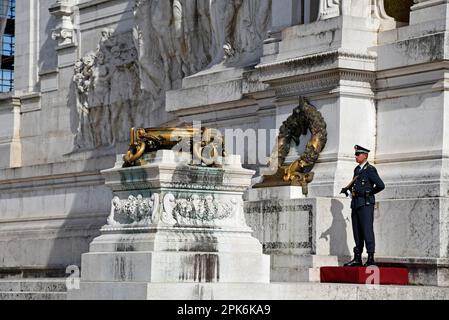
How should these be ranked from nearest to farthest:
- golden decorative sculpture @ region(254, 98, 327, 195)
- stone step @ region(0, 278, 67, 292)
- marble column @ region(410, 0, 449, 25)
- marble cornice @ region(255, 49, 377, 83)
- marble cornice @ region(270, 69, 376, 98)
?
1. stone step @ region(0, 278, 67, 292)
2. marble column @ region(410, 0, 449, 25)
3. marble cornice @ region(255, 49, 377, 83)
4. marble cornice @ region(270, 69, 376, 98)
5. golden decorative sculpture @ region(254, 98, 327, 195)

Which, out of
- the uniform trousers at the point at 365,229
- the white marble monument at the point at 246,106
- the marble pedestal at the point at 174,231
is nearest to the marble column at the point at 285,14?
the white marble monument at the point at 246,106

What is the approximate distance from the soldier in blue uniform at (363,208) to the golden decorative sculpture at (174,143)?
2390mm

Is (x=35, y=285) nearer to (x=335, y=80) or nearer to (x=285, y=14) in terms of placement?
(x=335, y=80)

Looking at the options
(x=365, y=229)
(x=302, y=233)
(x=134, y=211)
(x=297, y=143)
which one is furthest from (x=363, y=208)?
(x=134, y=211)

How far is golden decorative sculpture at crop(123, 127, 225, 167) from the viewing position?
16766mm

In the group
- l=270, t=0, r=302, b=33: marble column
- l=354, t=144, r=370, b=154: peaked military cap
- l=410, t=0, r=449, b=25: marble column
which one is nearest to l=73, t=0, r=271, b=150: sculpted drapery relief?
l=270, t=0, r=302, b=33: marble column

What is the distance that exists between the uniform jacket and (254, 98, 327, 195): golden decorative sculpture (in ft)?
5.88

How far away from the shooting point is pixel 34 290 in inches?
729

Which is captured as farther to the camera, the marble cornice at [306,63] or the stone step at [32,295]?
the marble cornice at [306,63]

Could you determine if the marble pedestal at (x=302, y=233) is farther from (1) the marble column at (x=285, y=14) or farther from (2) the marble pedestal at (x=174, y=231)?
(1) the marble column at (x=285, y=14)

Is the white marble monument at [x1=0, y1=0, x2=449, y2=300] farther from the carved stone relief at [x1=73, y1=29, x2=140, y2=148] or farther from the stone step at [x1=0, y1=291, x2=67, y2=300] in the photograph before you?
the stone step at [x1=0, y1=291, x2=67, y2=300]

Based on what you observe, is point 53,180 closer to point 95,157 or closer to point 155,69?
point 95,157

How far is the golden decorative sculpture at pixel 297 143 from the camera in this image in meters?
20.5
